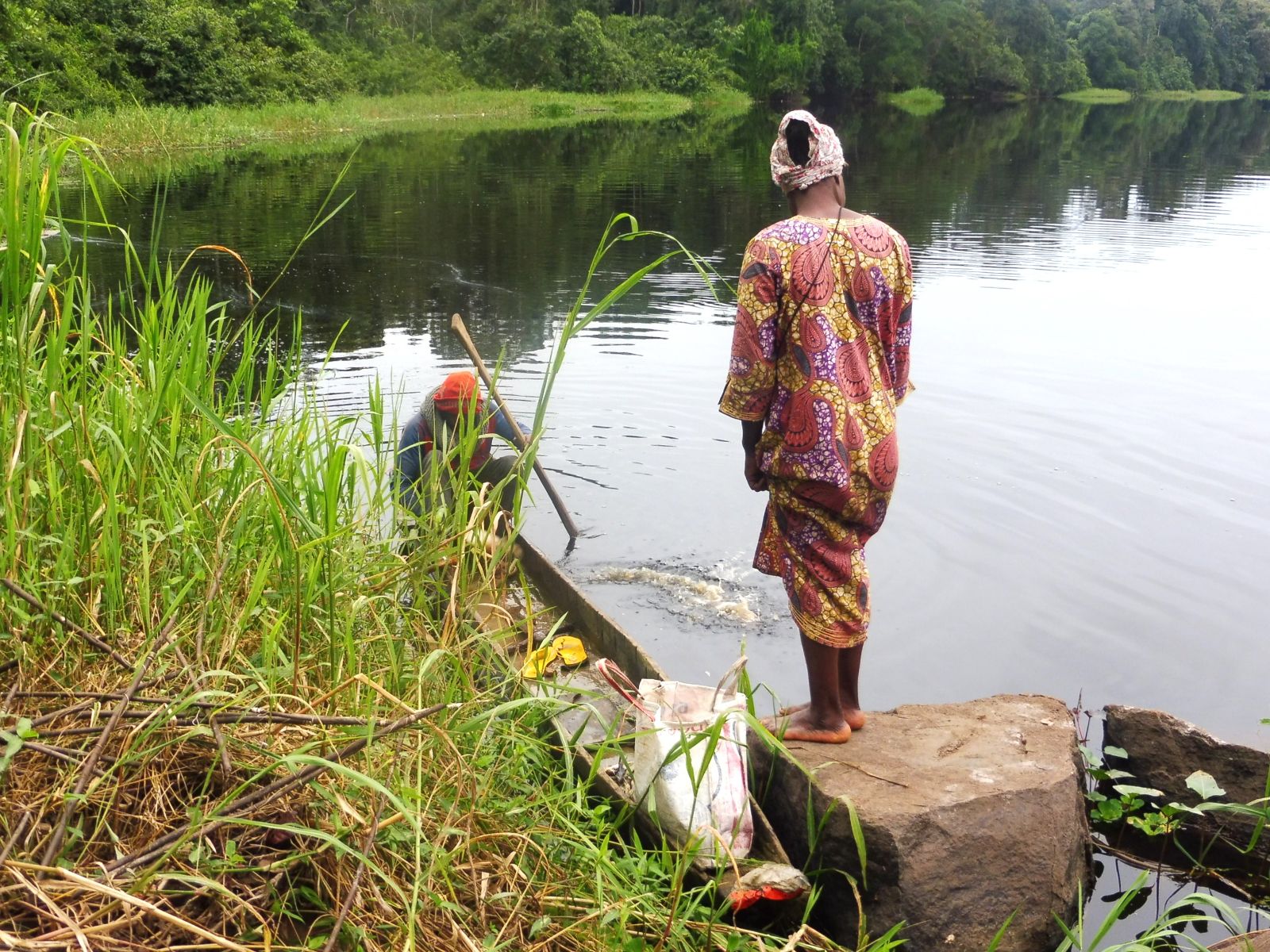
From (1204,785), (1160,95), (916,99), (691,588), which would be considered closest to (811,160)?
(1204,785)

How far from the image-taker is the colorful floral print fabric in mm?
2844

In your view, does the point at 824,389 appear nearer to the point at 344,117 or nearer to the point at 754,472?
the point at 754,472

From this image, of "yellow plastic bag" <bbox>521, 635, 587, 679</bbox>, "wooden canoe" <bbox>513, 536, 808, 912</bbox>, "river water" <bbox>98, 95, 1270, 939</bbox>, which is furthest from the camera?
"river water" <bbox>98, 95, 1270, 939</bbox>

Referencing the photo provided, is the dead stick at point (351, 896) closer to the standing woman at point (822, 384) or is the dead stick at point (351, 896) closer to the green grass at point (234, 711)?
the green grass at point (234, 711)

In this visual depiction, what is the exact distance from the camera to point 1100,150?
2791 centimetres

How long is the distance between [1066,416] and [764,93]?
45666 mm

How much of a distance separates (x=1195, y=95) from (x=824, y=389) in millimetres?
69403

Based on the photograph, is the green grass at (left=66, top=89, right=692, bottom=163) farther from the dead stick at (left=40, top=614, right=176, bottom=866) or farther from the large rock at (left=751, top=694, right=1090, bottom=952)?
the dead stick at (left=40, top=614, right=176, bottom=866)

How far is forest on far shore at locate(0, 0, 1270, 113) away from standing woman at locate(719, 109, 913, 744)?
18289mm

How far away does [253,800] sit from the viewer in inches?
74.3

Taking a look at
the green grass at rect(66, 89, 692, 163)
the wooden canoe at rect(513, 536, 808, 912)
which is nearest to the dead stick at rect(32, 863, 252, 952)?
the wooden canoe at rect(513, 536, 808, 912)

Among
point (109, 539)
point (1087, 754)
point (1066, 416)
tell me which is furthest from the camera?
point (1066, 416)

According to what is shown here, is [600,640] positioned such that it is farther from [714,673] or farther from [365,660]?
[365,660]

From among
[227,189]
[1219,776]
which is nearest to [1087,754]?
[1219,776]
